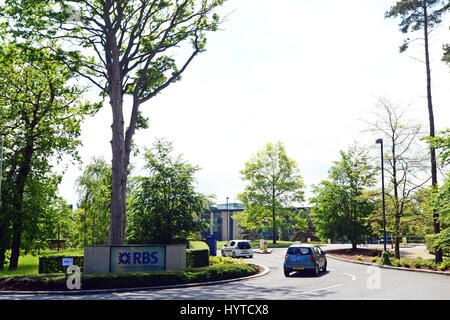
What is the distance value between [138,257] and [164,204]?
9.07 m

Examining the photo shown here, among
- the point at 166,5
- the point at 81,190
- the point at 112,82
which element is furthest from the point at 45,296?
the point at 81,190

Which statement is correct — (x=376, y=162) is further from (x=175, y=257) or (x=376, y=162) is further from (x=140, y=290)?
(x=140, y=290)

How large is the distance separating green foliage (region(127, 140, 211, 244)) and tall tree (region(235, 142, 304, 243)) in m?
24.1

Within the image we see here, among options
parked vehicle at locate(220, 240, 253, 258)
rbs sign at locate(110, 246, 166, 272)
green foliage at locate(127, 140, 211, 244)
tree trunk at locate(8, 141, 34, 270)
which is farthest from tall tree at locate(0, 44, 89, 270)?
parked vehicle at locate(220, 240, 253, 258)

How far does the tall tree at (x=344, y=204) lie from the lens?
38438mm

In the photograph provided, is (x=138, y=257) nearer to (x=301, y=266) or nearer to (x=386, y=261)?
(x=301, y=266)

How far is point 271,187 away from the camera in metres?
53.6

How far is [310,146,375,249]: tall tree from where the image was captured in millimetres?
38438

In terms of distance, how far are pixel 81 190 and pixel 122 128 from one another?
26033 millimetres

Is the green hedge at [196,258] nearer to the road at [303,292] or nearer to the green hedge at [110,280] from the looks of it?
the green hedge at [110,280]

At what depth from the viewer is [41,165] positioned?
29.5m

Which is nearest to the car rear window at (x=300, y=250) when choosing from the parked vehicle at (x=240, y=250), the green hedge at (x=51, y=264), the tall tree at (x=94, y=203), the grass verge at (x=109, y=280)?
the grass verge at (x=109, y=280)

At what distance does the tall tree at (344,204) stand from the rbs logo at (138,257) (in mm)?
23192

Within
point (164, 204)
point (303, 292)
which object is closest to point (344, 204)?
point (164, 204)
